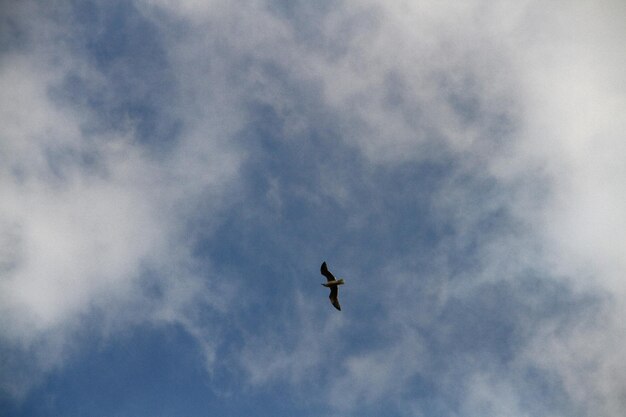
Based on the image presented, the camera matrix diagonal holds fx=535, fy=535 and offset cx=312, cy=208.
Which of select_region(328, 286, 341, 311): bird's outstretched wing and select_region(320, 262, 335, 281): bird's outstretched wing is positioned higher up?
select_region(320, 262, 335, 281): bird's outstretched wing

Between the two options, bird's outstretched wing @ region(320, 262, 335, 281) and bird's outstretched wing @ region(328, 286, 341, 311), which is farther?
bird's outstretched wing @ region(328, 286, 341, 311)

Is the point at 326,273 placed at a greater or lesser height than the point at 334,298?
greater

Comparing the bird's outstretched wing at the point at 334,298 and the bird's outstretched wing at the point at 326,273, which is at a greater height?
the bird's outstretched wing at the point at 326,273

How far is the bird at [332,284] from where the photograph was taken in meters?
72.7

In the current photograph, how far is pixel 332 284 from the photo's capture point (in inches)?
2894

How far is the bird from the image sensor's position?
239ft

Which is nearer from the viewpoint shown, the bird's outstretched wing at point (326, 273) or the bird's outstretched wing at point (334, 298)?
the bird's outstretched wing at point (326, 273)

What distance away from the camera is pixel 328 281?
7419cm
